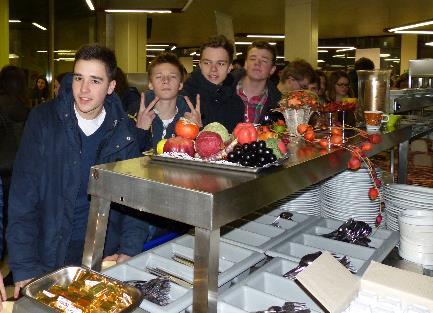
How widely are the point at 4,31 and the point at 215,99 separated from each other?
6.56 metres

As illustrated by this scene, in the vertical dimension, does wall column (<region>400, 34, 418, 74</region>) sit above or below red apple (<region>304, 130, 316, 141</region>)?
above

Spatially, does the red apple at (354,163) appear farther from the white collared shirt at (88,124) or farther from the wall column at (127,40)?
the wall column at (127,40)

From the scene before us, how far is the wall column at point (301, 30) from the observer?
397 inches

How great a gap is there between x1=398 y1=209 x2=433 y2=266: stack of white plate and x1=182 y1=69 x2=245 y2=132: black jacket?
1.63m

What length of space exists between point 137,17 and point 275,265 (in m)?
10.3

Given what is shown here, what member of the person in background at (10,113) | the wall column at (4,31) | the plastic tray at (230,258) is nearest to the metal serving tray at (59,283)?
the plastic tray at (230,258)

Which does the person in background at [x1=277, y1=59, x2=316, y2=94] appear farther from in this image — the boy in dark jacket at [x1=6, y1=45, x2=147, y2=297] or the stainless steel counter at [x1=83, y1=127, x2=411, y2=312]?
the stainless steel counter at [x1=83, y1=127, x2=411, y2=312]

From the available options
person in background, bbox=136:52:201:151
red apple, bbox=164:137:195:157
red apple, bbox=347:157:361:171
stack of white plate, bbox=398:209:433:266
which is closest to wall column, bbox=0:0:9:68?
person in background, bbox=136:52:201:151

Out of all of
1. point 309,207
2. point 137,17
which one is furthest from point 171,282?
point 137,17

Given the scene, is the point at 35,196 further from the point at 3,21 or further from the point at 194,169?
the point at 3,21

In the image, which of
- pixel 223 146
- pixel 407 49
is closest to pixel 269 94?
pixel 223 146

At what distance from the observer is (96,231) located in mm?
1465

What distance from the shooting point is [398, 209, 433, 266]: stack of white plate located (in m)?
1.91

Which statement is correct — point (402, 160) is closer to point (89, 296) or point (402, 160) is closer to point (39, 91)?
point (89, 296)
